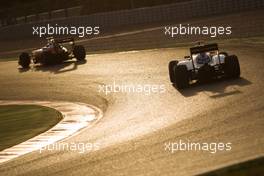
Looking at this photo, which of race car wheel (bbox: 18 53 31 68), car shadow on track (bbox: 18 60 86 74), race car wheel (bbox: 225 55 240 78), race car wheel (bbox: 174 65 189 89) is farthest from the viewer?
race car wheel (bbox: 18 53 31 68)

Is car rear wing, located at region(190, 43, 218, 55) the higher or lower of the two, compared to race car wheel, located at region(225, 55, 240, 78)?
higher

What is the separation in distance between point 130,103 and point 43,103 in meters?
4.01

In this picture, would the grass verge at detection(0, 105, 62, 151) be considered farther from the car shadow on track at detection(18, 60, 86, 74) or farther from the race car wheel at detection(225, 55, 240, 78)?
the car shadow on track at detection(18, 60, 86, 74)

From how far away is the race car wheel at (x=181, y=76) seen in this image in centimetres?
1981

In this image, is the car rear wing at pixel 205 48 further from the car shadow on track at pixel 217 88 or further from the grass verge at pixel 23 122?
the grass verge at pixel 23 122

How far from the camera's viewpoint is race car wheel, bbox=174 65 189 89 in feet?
65.0

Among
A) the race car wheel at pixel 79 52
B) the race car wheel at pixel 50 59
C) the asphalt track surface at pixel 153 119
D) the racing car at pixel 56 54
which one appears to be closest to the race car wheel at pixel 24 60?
the racing car at pixel 56 54

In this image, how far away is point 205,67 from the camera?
64.4 feet

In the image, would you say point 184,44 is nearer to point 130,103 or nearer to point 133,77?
point 133,77

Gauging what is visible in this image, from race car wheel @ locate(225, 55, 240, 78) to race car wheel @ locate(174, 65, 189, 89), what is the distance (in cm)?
104

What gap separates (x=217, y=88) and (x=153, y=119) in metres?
2.84

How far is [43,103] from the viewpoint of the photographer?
22.7 metres

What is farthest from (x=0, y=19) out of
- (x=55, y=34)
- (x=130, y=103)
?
(x=130, y=103)

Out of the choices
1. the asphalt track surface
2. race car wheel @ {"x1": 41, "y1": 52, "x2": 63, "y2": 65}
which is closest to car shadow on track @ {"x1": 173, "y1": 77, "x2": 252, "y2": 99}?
the asphalt track surface
